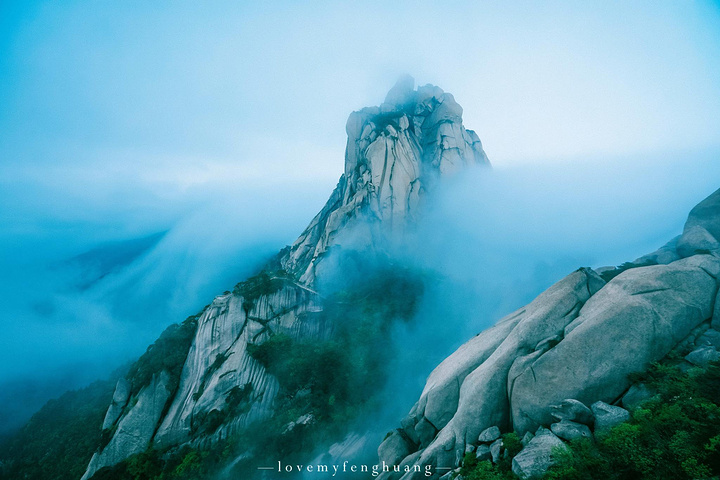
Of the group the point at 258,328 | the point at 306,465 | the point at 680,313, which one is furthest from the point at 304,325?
the point at 680,313

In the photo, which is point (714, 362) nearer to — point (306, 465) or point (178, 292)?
point (306, 465)

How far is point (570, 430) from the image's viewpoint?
8.94 metres

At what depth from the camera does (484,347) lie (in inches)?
637

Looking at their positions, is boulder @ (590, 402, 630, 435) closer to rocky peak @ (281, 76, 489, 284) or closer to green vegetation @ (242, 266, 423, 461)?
green vegetation @ (242, 266, 423, 461)

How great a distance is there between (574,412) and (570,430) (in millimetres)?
884

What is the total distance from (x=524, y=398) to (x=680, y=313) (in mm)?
8040

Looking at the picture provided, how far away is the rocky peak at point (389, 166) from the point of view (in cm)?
5356

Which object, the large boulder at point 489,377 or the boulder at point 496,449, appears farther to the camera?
the large boulder at point 489,377

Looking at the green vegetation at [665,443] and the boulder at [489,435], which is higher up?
the green vegetation at [665,443]

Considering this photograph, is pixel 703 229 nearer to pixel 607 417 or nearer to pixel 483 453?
pixel 607 417

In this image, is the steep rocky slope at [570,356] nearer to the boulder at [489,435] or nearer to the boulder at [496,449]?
the boulder at [489,435]

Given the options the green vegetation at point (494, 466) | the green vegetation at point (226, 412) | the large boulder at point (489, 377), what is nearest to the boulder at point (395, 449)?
the large boulder at point (489, 377)

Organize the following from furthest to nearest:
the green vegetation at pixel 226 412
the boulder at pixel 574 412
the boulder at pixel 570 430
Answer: the green vegetation at pixel 226 412
the boulder at pixel 574 412
the boulder at pixel 570 430

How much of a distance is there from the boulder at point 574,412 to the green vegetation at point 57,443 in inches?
1568
